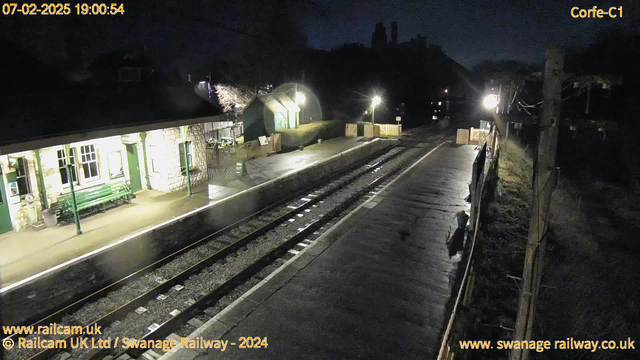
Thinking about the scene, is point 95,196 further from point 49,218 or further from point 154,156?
point 154,156

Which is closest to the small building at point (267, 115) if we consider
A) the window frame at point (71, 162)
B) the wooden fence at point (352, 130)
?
the wooden fence at point (352, 130)

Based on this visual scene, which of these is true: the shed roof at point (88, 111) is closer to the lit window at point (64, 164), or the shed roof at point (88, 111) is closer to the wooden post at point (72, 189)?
the wooden post at point (72, 189)

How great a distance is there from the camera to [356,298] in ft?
26.0

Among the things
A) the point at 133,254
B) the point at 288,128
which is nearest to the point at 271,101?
the point at 288,128

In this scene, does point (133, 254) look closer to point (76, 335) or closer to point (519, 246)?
point (76, 335)

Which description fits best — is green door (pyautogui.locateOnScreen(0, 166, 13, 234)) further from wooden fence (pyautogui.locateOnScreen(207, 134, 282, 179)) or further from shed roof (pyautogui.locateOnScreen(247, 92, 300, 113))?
shed roof (pyautogui.locateOnScreen(247, 92, 300, 113))

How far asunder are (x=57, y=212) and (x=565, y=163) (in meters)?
30.7

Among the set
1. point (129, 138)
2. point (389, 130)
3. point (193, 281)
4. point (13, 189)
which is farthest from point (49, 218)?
point (389, 130)

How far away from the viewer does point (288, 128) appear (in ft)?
97.3

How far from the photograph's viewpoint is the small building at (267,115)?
2859 cm

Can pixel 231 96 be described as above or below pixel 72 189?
above

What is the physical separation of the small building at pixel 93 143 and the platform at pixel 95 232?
32.4 inches

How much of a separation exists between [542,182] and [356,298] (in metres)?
4.57

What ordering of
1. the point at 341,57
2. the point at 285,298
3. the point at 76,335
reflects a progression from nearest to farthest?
the point at 76,335 → the point at 285,298 → the point at 341,57
